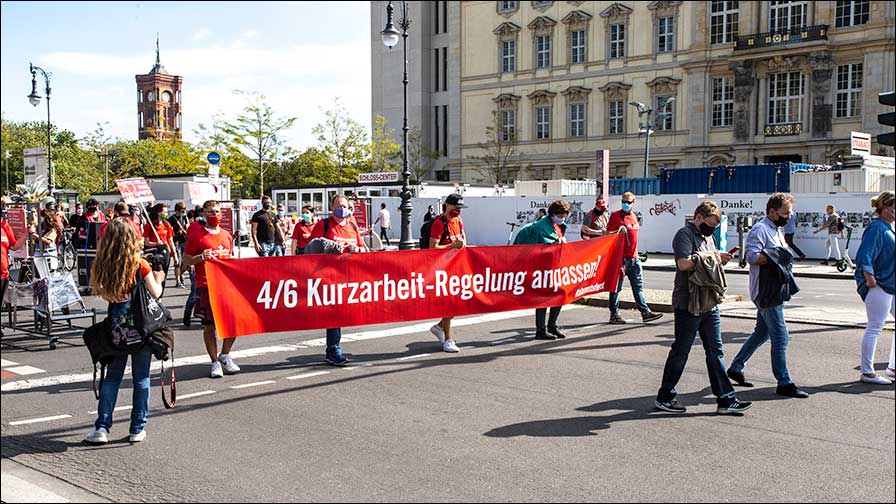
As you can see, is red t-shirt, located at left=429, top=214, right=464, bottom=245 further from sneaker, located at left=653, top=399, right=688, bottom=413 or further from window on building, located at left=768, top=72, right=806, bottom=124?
window on building, located at left=768, top=72, right=806, bottom=124

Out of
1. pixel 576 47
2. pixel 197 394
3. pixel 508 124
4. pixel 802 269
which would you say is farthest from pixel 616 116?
pixel 197 394

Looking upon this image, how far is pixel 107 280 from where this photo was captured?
6320 mm

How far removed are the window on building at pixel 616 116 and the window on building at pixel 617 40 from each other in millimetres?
3331

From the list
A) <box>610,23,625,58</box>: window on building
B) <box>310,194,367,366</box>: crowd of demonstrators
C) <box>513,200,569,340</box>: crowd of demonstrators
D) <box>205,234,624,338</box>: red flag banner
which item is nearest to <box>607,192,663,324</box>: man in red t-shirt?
<box>205,234,624,338</box>: red flag banner

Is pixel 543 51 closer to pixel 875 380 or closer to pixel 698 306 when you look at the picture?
pixel 875 380

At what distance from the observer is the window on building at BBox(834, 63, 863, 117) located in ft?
162

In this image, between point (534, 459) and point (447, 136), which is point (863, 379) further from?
point (447, 136)

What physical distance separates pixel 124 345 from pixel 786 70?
52218 mm

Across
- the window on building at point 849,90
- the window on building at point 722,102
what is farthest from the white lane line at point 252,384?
the window on building at point 722,102

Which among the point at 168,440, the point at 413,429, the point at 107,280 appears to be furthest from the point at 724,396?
the point at 107,280

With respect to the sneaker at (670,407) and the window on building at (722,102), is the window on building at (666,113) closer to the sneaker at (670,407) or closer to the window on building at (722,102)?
the window on building at (722,102)

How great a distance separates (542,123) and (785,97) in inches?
711

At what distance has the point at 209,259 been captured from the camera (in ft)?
27.9

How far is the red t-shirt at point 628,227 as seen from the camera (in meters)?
12.8
